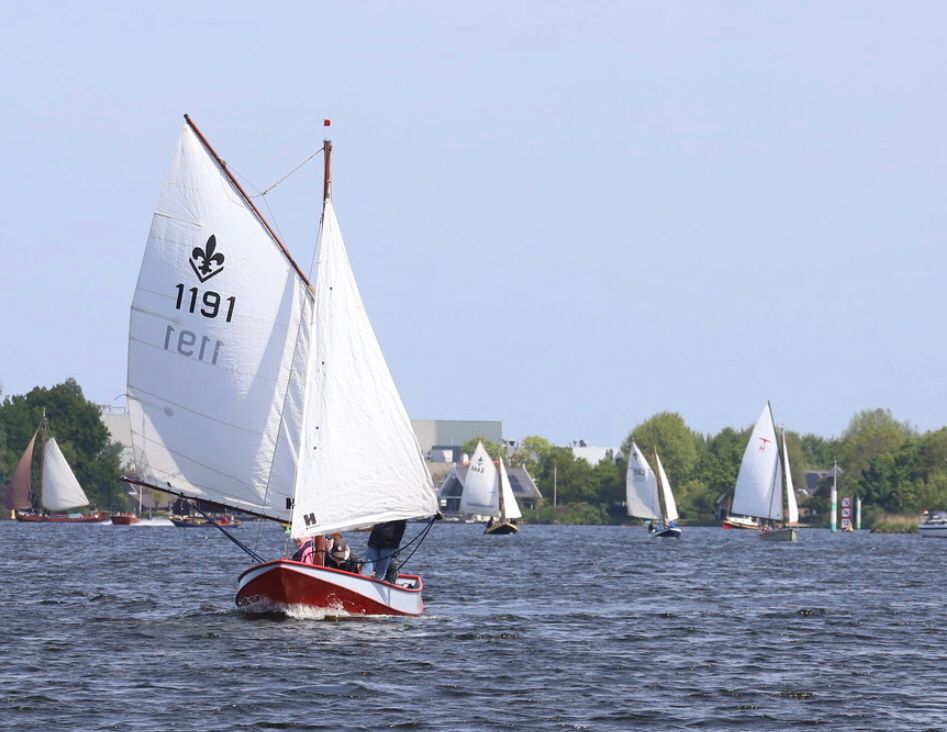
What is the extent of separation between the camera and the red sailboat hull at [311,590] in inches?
1505

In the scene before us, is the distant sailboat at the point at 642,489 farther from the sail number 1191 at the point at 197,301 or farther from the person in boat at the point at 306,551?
the sail number 1191 at the point at 197,301

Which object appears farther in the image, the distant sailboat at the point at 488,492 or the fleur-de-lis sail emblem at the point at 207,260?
the distant sailboat at the point at 488,492

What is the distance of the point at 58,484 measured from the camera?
164 metres

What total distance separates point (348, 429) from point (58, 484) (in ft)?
429

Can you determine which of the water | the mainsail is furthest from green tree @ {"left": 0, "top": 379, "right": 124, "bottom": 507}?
the water

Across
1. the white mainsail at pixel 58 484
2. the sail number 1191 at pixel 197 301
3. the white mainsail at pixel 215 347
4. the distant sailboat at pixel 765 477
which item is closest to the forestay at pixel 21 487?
the white mainsail at pixel 58 484

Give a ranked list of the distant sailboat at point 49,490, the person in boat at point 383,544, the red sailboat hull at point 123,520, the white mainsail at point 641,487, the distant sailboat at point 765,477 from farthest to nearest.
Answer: the red sailboat hull at point 123,520 < the distant sailboat at point 49,490 < the white mainsail at point 641,487 < the distant sailboat at point 765,477 < the person in boat at point 383,544

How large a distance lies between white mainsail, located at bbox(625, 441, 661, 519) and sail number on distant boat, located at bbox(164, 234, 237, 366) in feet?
353

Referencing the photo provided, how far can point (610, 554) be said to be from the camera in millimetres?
96938

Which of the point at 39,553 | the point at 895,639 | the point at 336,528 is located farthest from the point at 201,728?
the point at 39,553

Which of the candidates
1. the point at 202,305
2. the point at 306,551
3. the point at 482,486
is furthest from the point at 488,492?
the point at 202,305

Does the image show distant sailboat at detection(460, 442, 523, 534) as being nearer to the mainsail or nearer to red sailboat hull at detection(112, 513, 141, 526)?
red sailboat hull at detection(112, 513, 141, 526)

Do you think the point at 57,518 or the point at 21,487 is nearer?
the point at 21,487

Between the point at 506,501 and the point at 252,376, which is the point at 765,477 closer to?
the point at 506,501
